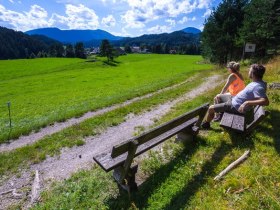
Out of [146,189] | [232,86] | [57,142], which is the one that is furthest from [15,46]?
[146,189]

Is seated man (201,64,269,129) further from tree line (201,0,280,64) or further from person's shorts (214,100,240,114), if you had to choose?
tree line (201,0,280,64)

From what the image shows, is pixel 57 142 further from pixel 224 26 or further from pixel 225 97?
pixel 224 26

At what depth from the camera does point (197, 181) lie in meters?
5.09

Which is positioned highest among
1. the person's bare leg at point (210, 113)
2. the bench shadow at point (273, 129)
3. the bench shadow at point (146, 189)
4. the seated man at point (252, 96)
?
the seated man at point (252, 96)

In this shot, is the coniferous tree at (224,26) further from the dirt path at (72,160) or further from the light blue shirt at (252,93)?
the light blue shirt at (252,93)

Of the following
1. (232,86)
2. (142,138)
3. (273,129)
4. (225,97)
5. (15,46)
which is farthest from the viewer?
(15,46)

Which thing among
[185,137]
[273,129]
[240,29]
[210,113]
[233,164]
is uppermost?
[240,29]

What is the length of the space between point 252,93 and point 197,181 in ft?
9.79

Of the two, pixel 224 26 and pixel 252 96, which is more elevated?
pixel 224 26

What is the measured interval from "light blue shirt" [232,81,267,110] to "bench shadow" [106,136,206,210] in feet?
6.08

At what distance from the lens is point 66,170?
22.7ft

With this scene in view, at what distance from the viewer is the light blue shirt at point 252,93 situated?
628 centimetres

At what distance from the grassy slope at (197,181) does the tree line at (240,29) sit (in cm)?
2319

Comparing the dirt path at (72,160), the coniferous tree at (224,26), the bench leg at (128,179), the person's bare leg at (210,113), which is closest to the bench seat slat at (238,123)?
the person's bare leg at (210,113)
